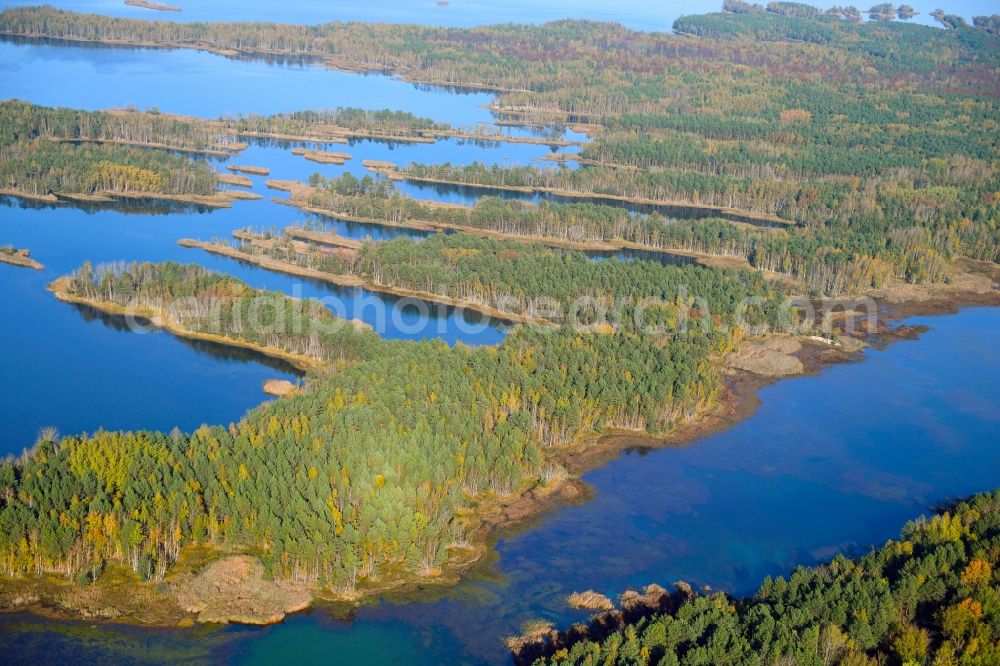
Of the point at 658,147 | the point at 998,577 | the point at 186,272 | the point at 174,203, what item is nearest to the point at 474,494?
the point at 998,577

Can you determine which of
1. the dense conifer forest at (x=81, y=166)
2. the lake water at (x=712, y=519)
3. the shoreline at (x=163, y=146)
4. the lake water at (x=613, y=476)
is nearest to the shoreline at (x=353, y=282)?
the lake water at (x=613, y=476)

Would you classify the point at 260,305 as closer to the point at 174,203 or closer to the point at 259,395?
the point at 259,395

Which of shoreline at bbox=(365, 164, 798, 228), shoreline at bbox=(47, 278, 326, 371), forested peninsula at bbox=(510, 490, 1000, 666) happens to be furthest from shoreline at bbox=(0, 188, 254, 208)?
forested peninsula at bbox=(510, 490, 1000, 666)

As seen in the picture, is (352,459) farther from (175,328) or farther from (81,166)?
(81,166)

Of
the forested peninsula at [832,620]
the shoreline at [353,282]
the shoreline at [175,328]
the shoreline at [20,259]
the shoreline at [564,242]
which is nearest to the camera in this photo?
the forested peninsula at [832,620]

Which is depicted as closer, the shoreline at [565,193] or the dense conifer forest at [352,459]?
the dense conifer forest at [352,459]

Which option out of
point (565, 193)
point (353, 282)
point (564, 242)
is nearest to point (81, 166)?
point (353, 282)

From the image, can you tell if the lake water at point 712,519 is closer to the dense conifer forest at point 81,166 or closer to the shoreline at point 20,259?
the shoreline at point 20,259
